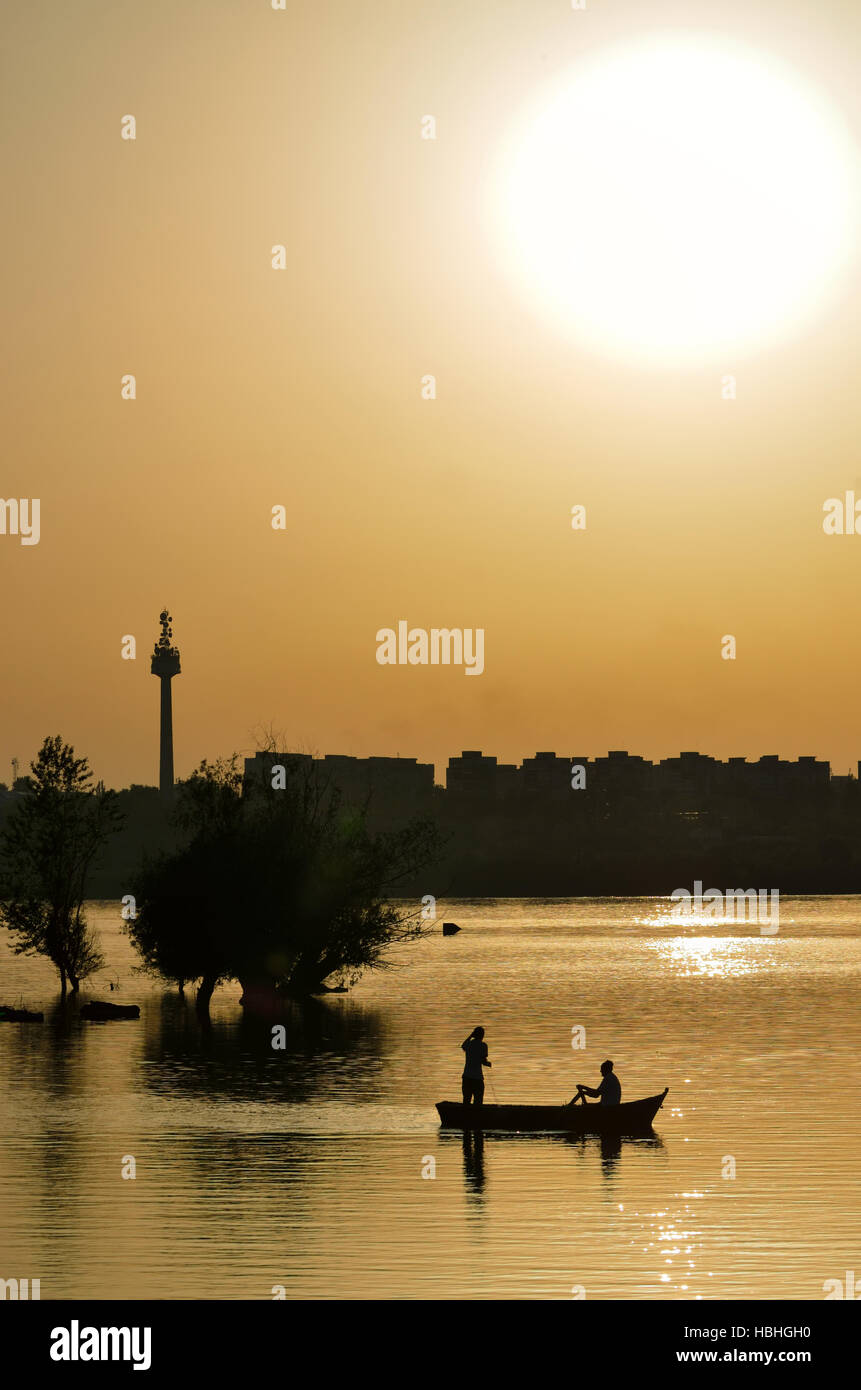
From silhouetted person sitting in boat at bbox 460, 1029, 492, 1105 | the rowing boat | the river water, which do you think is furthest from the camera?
silhouetted person sitting in boat at bbox 460, 1029, 492, 1105

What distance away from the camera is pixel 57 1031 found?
8381cm

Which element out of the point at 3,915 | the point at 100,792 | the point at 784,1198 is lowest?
the point at 784,1198

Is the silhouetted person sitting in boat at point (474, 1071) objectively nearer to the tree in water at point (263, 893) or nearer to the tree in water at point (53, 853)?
the tree in water at point (263, 893)

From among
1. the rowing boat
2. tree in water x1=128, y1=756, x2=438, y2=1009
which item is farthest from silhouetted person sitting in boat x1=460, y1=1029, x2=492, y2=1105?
tree in water x1=128, y1=756, x2=438, y2=1009

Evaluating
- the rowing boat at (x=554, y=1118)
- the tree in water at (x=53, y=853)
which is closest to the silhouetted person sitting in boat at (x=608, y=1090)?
the rowing boat at (x=554, y=1118)

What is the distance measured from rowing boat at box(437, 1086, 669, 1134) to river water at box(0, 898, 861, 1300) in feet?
1.93

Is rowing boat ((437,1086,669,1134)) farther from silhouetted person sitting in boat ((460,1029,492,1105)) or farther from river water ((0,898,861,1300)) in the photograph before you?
river water ((0,898,861,1300))

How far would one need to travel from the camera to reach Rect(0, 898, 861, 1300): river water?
31594 millimetres

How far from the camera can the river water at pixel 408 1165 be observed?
31594 millimetres

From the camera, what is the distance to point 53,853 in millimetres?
104312

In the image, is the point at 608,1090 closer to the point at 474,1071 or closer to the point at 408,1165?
the point at 474,1071

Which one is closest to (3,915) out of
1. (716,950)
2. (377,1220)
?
(377,1220)

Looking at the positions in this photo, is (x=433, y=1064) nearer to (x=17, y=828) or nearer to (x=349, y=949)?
(x=349, y=949)
